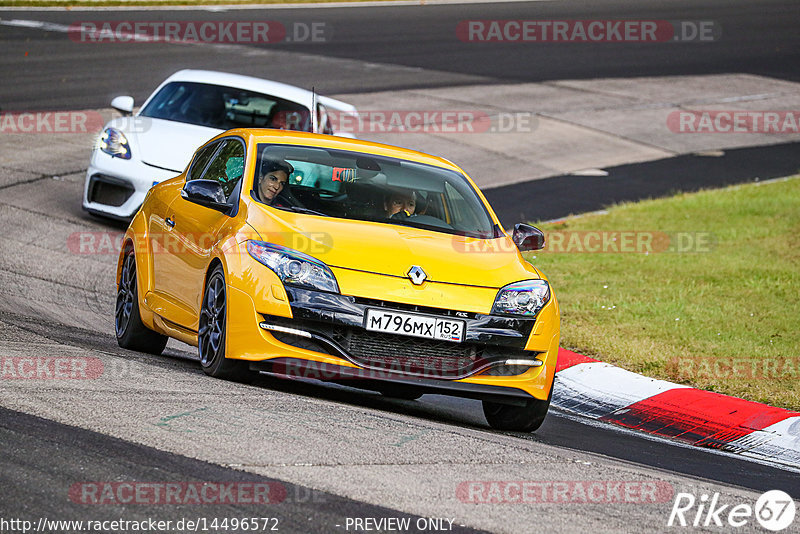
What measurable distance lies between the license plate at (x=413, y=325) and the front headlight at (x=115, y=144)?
7214 mm

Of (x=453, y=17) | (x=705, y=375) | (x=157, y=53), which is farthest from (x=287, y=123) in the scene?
(x=453, y=17)

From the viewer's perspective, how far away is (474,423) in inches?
313

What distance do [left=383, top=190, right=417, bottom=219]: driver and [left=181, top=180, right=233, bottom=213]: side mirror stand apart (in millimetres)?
983

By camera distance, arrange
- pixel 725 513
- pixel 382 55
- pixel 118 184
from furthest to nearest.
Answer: pixel 382 55 → pixel 118 184 → pixel 725 513

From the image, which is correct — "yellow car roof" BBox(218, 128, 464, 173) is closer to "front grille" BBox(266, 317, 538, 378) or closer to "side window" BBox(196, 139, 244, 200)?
"side window" BBox(196, 139, 244, 200)

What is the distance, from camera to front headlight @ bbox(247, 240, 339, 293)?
691 cm

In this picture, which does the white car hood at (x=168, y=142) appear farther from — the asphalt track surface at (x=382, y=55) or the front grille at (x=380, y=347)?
the asphalt track surface at (x=382, y=55)

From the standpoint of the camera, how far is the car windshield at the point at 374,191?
7.88 metres

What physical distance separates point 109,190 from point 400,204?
616cm

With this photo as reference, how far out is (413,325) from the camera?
6.89m

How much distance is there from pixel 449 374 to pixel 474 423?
1.01m

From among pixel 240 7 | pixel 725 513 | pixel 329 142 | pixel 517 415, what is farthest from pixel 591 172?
pixel 240 7

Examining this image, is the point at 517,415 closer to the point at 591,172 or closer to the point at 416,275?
the point at 416,275

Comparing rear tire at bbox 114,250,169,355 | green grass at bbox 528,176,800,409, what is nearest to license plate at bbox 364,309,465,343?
rear tire at bbox 114,250,169,355
